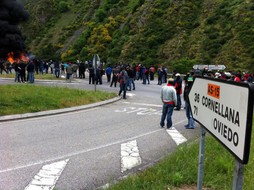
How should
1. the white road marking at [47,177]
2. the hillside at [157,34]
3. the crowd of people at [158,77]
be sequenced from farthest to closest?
the hillside at [157,34], the crowd of people at [158,77], the white road marking at [47,177]

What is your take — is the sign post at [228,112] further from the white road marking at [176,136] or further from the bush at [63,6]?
the bush at [63,6]

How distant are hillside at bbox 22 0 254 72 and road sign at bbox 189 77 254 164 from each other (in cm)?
3295

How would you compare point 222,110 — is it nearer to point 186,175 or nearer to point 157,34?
point 186,175

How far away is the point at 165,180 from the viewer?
18.4ft

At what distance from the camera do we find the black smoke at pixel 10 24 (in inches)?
1118

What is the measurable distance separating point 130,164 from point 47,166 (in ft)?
5.36

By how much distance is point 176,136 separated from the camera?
10.3 meters

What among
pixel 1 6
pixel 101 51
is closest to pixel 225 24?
pixel 101 51

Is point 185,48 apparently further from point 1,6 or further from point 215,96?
point 215,96

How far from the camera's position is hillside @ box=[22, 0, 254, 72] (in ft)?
126

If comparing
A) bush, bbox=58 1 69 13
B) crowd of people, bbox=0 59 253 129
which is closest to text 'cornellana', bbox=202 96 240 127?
crowd of people, bbox=0 59 253 129

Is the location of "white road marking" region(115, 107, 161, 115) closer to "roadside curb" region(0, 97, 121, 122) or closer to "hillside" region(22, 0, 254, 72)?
"roadside curb" region(0, 97, 121, 122)

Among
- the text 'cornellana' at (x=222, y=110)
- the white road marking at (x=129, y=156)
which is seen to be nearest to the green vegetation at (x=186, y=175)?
the white road marking at (x=129, y=156)

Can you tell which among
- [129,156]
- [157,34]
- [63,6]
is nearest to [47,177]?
[129,156]
